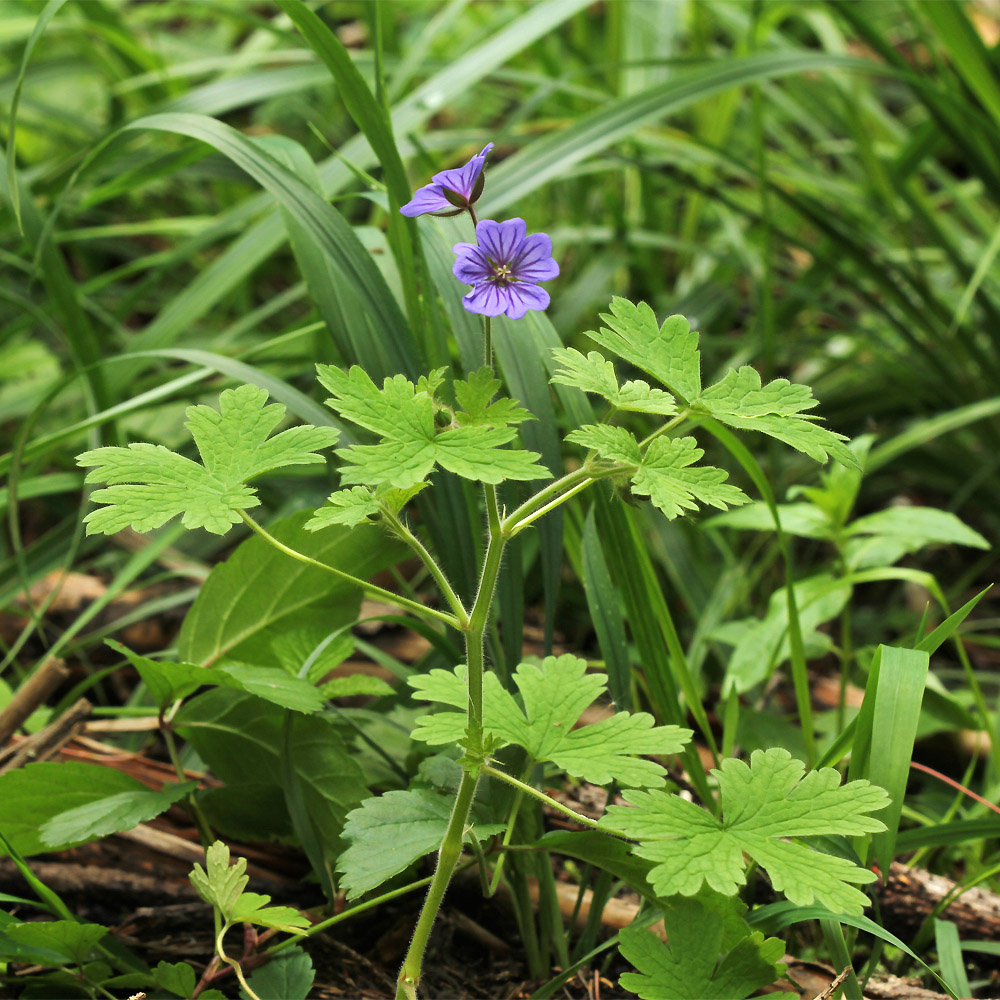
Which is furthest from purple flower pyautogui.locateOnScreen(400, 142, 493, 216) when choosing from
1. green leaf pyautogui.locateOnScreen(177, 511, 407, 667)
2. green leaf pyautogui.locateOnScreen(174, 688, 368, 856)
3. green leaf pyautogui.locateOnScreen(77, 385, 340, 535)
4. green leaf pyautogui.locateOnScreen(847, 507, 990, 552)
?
green leaf pyautogui.locateOnScreen(847, 507, 990, 552)

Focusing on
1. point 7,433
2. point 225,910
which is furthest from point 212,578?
point 7,433

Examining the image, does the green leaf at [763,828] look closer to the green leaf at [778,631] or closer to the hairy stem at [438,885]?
the hairy stem at [438,885]

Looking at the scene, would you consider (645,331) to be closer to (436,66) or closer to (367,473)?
(367,473)

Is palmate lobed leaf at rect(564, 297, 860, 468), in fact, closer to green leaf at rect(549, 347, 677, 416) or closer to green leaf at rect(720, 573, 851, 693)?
green leaf at rect(549, 347, 677, 416)

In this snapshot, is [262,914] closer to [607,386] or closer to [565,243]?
[607,386]

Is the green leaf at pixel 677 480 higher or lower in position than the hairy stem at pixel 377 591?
lower

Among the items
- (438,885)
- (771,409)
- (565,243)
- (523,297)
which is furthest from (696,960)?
(565,243)

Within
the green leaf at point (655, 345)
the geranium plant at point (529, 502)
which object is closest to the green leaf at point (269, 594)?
the geranium plant at point (529, 502)
